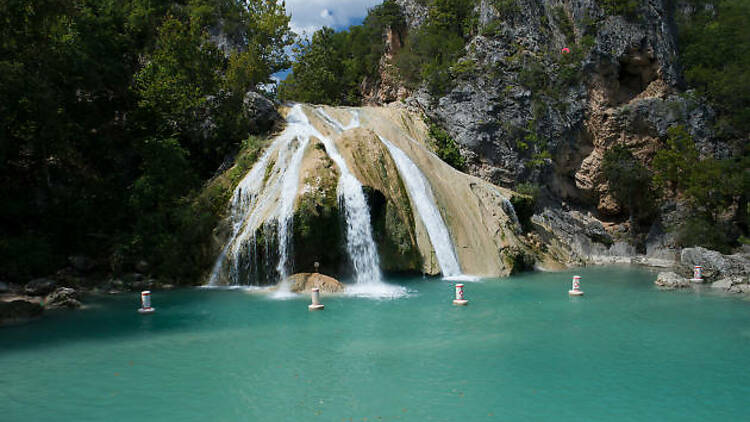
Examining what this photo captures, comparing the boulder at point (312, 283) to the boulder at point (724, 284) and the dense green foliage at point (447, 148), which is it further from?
the dense green foliage at point (447, 148)

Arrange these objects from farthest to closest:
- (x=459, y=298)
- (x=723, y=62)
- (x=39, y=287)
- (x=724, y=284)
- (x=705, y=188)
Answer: (x=723, y=62)
(x=705, y=188)
(x=724, y=284)
(x=39, y=287)
(x=459, y=298)

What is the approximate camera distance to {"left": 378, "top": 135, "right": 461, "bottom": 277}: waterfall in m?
21.1

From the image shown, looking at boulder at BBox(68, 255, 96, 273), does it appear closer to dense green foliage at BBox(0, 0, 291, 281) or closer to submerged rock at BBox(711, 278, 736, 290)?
dense green foliage at BBox(0, 0, 291, 281)

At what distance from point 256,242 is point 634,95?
2588cm

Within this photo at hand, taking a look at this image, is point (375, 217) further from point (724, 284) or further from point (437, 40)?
point (437, 40)

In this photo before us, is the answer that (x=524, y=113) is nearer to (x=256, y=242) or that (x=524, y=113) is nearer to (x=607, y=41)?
(x=607, y=41)

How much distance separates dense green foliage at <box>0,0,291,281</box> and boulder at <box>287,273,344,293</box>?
5.01 metres

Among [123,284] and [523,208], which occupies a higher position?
[523,208]

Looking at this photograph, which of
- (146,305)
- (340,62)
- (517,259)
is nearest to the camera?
(146,305)

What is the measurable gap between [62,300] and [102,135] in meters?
10.6

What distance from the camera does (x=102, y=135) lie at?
77.9 feet

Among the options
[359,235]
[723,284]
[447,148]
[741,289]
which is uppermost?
[447,148]

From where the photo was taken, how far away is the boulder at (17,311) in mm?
13828

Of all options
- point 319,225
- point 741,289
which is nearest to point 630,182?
point 741,289
